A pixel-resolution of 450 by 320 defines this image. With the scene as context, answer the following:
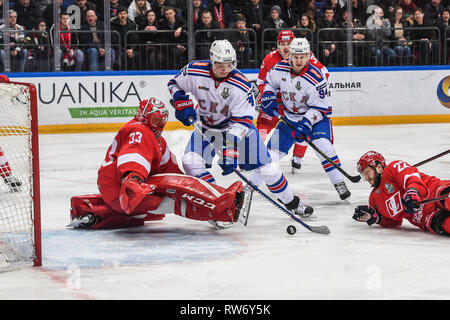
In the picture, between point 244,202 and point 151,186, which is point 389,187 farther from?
point 151,186

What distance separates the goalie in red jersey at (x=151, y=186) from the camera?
13.7 feet

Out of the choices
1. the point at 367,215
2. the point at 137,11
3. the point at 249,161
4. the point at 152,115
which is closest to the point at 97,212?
the point at 152,115

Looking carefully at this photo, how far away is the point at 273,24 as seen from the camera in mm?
10258

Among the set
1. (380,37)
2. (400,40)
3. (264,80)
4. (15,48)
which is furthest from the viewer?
(400,40)

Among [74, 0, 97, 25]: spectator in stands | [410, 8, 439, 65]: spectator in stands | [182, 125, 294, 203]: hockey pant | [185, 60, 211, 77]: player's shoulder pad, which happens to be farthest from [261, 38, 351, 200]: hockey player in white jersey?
[410, 8, 439, 65]: spectator in stands

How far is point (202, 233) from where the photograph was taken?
4.57 m

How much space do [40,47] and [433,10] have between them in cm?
526

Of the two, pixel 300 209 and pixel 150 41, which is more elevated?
pixel 150 41

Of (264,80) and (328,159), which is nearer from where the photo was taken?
(328,159)

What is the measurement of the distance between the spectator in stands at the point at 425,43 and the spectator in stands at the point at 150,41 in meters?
3.37

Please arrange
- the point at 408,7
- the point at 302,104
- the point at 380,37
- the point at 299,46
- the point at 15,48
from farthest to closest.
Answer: the point at 408,7, the point at 380,37, the point at 15,48, the point at 302,104, the point at 299,46

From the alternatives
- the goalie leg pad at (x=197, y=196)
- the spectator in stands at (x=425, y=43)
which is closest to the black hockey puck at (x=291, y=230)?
the goalie leg pad at (x=197, y=196)
